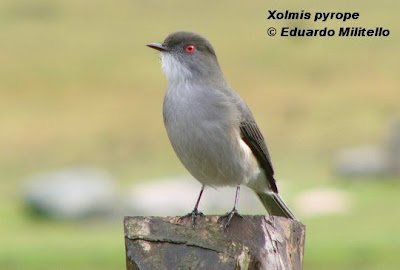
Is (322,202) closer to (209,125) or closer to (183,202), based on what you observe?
(183,202)

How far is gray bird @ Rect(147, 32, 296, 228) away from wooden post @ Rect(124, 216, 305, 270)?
3.86 ft

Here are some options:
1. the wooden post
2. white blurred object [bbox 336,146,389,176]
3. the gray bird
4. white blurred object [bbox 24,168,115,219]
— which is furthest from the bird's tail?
white blurred object [bbox 336,146,389,176]

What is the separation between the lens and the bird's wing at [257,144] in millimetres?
8031

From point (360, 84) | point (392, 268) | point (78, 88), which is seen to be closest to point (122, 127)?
point (78, 88)

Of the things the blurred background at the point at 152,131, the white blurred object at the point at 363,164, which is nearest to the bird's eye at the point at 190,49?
the blurred background at the point at 152,131

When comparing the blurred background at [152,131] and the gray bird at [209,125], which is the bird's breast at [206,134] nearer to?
the gray bird at [209,125]

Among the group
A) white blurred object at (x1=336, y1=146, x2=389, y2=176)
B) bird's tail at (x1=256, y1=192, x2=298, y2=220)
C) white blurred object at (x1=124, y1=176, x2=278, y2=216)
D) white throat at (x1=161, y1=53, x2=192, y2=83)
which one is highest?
white blurred object at (x1=336, y1=146, x2=389, y2=176)

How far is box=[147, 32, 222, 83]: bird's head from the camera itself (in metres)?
8.01

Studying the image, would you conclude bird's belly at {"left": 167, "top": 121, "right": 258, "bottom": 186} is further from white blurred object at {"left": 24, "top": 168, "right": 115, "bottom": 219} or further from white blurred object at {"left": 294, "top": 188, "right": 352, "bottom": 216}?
white blurred object at {"left": 24, "top": 168, "right": 115, "bottom": 219}

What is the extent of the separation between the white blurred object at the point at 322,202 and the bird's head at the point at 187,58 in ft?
37.7

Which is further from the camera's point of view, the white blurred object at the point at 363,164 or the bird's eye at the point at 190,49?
the white blurred object at the point at 363,164

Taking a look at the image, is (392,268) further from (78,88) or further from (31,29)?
(31,29)

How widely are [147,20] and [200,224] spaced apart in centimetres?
4249

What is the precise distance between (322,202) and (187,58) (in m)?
13.0
